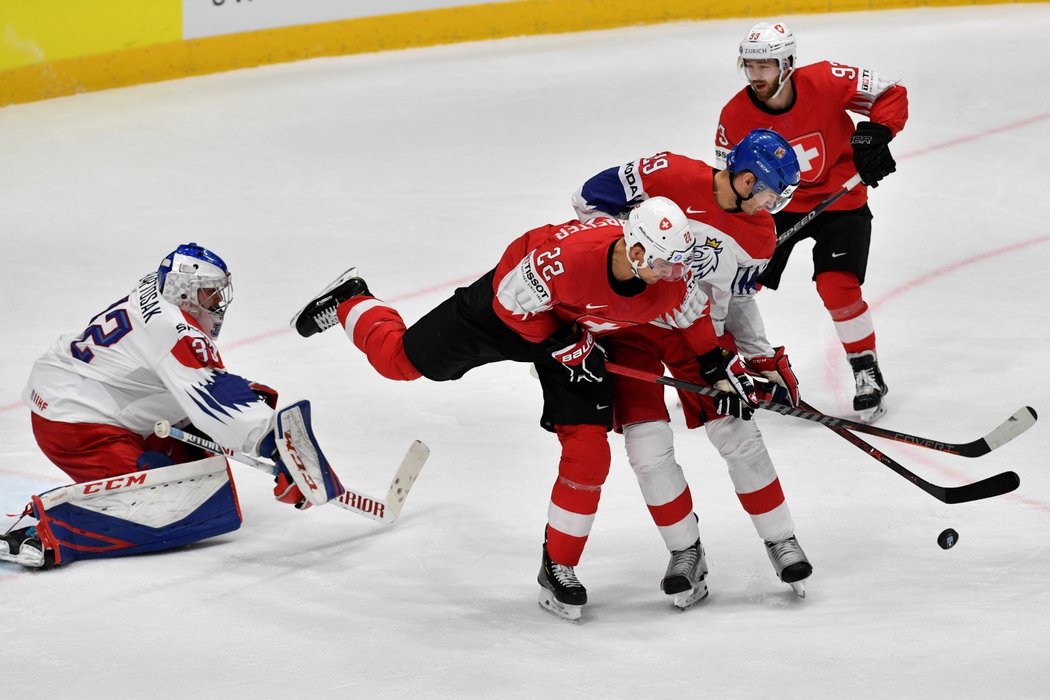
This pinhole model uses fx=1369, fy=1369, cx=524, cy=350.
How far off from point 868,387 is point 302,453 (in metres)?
2.02

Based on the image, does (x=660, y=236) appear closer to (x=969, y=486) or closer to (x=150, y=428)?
(x=969, y=486)

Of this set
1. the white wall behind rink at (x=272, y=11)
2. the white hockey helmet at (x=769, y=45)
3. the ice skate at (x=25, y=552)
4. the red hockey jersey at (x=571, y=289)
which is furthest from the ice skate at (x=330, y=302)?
the white wall behind rink at (x=272, y=11)

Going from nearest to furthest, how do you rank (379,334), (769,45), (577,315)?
(577,315), (379,334), (769,45)

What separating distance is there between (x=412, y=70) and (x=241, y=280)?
291cm

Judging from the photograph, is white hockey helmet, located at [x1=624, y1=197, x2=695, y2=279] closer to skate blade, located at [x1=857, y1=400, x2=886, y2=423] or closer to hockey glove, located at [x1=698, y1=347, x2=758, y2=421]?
hockey glove, located at [x1=698, y1=347, x2=758, y2=421]

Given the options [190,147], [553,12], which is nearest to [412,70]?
[553,12]

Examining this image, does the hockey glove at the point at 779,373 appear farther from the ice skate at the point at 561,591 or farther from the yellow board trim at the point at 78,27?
the yellow board trim at the point at 78,27

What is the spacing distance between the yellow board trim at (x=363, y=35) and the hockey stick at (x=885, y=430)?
5.50 meters

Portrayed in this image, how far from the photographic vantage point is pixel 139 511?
3705 millimetres

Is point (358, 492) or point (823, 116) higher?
point (823, 116)

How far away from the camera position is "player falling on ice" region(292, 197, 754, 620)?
3.23 meters

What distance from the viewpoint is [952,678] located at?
2918 mm

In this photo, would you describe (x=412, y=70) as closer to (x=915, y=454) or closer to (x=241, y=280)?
(x=241, y=280)

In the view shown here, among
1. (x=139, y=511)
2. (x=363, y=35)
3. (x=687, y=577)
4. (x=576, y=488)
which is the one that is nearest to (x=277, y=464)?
(x=139, y=511)
